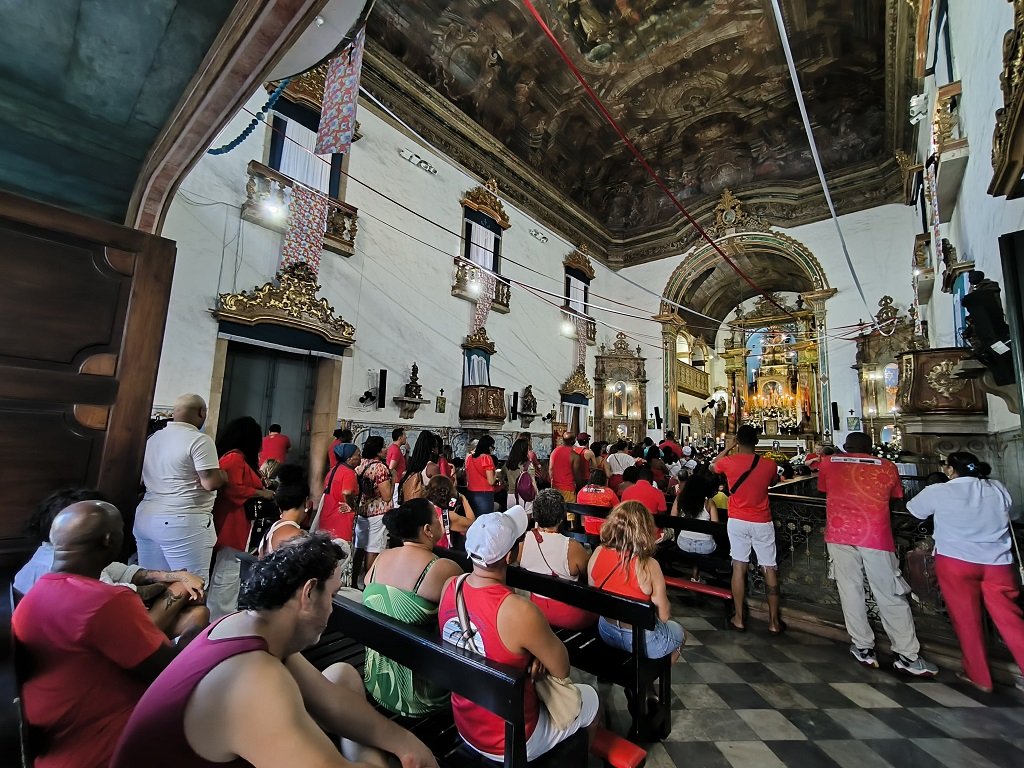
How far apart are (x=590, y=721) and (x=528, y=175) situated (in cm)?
1263

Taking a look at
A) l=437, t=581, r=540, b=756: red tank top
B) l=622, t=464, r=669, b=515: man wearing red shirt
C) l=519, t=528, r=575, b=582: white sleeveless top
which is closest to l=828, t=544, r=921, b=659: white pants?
l=622, t=464, r=669, b=515: man wearing red shirt

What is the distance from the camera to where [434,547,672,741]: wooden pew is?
2.05 meters

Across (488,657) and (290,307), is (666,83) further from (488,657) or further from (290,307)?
(488,657)

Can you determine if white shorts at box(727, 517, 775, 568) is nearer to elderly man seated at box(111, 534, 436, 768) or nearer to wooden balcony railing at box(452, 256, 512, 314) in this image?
elderly man seated at box(111, 534, 436, 768)

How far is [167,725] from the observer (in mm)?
844

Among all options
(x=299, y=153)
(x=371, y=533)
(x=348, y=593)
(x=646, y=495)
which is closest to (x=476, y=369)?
(x=299, y=153)

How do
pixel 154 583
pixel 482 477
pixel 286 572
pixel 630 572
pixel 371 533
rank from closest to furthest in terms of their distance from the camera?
pixel 286 572 → pixel 154 583 → pixel 630 572 → pixel 371 533 → pixel 482 477

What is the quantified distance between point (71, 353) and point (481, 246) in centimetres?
939

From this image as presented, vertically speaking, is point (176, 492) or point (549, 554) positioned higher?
point (176, 492)

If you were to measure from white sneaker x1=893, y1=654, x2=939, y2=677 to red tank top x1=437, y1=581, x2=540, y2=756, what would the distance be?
113 inches

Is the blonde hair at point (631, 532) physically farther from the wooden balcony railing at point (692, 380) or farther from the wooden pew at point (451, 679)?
the wooden balcony railing at point (692, 380)

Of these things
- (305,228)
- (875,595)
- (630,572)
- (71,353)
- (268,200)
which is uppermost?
(268,200)

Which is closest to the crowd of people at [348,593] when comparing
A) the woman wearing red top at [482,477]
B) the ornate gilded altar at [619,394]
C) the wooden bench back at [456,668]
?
the wooden bench back at [456,668]

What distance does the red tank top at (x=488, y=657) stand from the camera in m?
1.48
